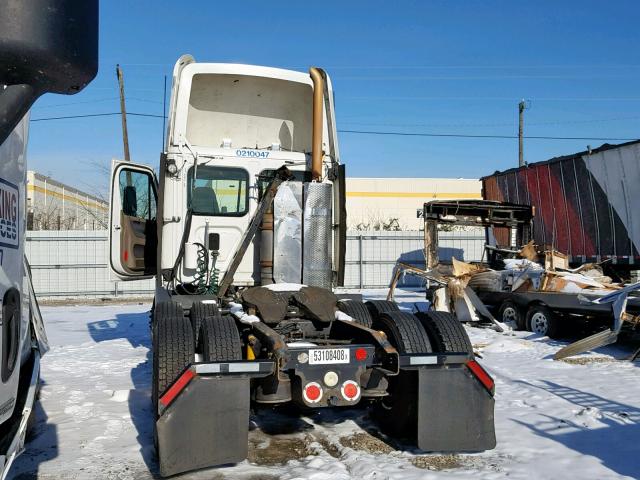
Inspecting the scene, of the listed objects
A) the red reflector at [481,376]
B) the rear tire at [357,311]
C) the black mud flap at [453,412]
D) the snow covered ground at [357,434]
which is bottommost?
the snow covered ground at [357,434]

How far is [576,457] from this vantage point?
189 inches

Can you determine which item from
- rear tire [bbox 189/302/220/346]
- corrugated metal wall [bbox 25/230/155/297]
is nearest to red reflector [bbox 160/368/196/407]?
rear tire [bbox 189/302/220/346]

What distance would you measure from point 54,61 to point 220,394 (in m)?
2.99

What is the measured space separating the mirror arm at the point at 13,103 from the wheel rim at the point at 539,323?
10.2 metres

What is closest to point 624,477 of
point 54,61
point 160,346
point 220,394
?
point 220,394

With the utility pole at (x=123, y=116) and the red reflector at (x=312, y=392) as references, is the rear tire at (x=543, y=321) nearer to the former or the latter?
the red reflector at (x=312, y=392)

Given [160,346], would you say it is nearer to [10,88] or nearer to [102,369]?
Result: [10,88]

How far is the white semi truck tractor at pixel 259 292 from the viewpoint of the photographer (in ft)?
14.6

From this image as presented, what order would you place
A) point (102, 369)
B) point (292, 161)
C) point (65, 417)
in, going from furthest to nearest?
point (102, 369), point (292, 161), point (65, 417)

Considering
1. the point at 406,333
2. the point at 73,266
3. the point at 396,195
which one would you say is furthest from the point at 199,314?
the point at 396,195

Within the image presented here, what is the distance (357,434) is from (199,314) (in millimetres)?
1735

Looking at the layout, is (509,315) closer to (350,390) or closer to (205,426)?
(350,390)

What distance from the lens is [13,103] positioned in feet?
6.07

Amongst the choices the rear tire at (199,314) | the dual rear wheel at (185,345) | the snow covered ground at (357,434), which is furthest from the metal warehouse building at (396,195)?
the dual rear wheel at (185,345)
